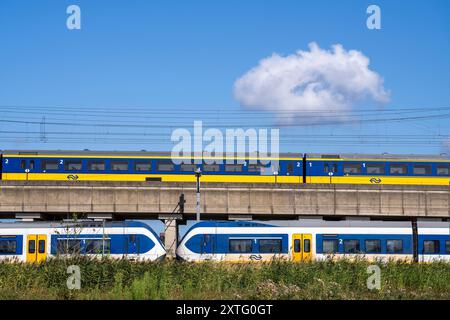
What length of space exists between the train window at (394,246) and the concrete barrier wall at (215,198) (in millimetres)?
11182

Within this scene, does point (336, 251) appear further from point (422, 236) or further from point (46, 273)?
point (46, 273)

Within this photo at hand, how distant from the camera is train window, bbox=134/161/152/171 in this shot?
46.1 meters

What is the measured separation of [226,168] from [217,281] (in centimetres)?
2750

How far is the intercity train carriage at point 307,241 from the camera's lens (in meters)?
31.1

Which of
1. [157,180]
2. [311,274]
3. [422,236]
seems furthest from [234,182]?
[311,274]

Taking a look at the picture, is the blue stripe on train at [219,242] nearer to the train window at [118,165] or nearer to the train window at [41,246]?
the train window at [41,246]

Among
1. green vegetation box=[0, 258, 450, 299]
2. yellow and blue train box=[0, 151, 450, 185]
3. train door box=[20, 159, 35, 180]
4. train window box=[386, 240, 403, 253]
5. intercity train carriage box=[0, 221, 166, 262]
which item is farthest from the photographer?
yellow and blue train box=[0, 151, 450, 185]

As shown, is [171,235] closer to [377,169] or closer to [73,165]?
[73,165]

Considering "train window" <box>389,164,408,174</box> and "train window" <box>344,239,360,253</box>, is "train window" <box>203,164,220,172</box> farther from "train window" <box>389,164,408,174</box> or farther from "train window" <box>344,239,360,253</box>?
"train window" <box>344,239,360,253</box>

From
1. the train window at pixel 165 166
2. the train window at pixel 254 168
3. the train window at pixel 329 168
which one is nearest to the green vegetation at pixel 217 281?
the train window at pixel 254 168

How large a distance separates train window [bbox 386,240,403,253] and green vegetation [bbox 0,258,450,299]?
30.9 feet

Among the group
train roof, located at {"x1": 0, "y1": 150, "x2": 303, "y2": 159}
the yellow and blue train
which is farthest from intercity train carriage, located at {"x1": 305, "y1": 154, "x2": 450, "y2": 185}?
train roof, located at {"x1": 0, "y1": 150, "x2": 303, "y2": 159}

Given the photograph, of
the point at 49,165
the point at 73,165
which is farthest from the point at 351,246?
the point at 49,165
